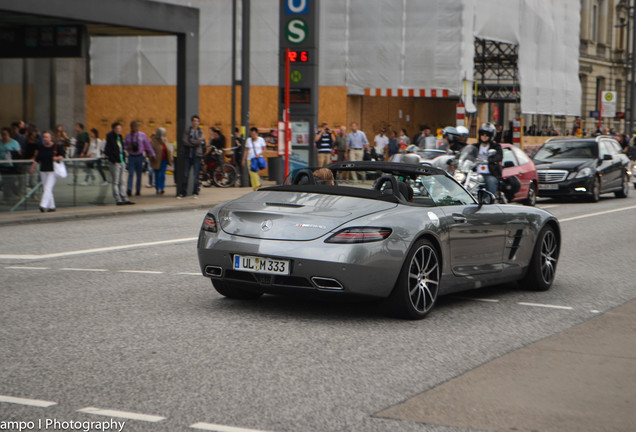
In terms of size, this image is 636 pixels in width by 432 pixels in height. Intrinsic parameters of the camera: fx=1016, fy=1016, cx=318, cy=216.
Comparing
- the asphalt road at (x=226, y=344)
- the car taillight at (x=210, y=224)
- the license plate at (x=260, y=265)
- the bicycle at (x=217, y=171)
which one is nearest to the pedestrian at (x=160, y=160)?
the bicycle at (x=217, y=171)

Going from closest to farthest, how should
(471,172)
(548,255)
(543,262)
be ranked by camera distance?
(543,262), (548,255), (471,172)

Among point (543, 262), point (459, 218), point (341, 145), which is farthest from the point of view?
point (341, 145)

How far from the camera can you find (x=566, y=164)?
25.6 m

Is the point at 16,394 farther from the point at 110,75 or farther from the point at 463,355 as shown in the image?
the point at 110,75

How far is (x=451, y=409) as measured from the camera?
5340 millimetres

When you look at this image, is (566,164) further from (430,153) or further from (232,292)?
(232,292)

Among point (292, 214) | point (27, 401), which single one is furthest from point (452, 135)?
point (27, 401)

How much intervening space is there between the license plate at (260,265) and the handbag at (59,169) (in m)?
12.4

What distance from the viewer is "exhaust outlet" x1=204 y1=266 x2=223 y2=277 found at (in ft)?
26.5

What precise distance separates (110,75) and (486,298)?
37.7 meters

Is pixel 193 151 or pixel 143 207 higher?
pixel 193 151

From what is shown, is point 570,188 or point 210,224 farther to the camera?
point 570,188

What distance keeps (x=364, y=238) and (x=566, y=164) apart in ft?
62.1

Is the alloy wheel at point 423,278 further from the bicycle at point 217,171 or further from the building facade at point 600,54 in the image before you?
the building facade at point 600,54
